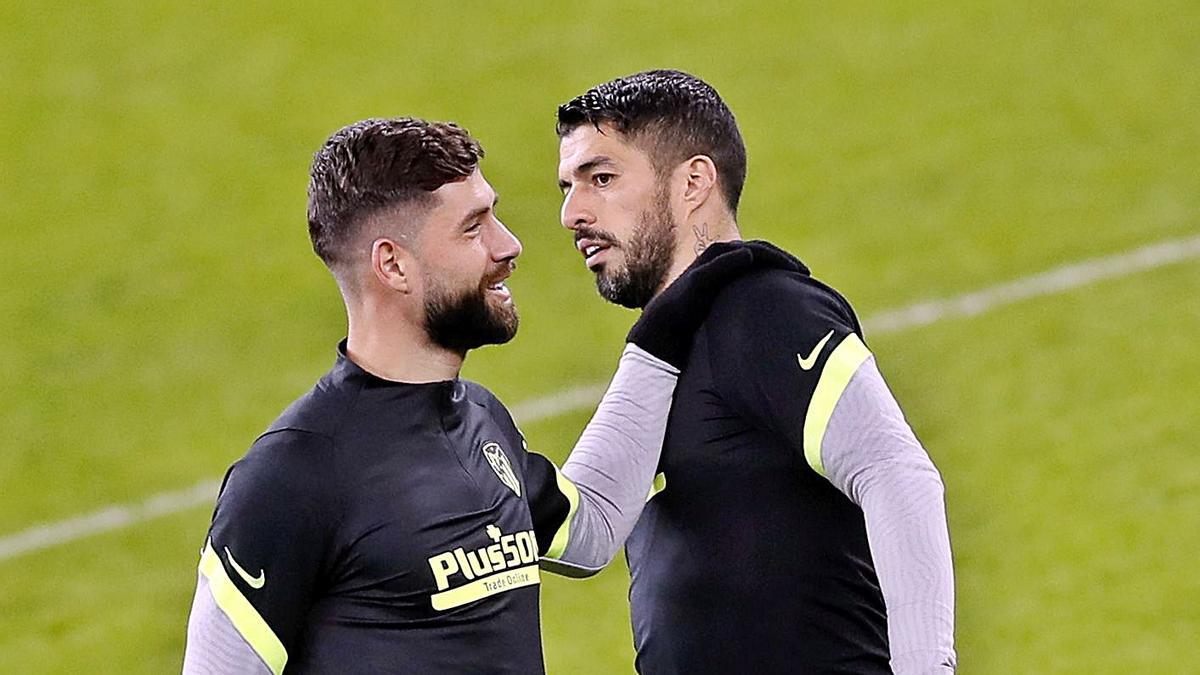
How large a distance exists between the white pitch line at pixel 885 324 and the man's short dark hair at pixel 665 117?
4204 mm

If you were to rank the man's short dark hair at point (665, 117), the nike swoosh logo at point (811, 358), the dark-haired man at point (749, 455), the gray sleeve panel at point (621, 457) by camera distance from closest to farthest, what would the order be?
1. the dark-haired man at point (749, 455)
2. the nike swoosh logo at point (811, 358)
3. the gray sleeve panel at point (621, 457)
4. the man's short dark hair at point (665, 117)

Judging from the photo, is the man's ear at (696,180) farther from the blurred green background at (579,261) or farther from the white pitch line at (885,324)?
the white pitch line at (885,324)

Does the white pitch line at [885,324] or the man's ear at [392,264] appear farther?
the white pitch line at [885,324]

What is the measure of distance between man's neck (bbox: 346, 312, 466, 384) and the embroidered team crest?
0.60 feet

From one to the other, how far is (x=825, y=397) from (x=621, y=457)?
1.68 feet

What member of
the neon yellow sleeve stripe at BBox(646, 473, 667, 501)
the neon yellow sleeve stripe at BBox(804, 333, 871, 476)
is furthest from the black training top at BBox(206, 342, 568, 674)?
the neon yellow sleeve stripe at BBox(804, 333, 871, 476)

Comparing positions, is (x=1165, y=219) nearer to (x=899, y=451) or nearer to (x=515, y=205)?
(x=515, y=205)

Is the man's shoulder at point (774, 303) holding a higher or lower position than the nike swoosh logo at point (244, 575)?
higher

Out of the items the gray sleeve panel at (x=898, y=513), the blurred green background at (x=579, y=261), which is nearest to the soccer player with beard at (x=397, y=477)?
the gray sleeve panel at (x=898, y=513)

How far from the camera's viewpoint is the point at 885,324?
8.95m

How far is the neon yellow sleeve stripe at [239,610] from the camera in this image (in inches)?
138

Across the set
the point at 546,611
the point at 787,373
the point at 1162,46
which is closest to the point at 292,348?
the point at 546,611

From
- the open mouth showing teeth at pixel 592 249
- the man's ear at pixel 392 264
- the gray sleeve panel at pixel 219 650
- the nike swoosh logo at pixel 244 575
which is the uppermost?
the open mouth showing teeth at pixel 592 249

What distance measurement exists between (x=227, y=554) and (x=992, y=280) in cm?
621
